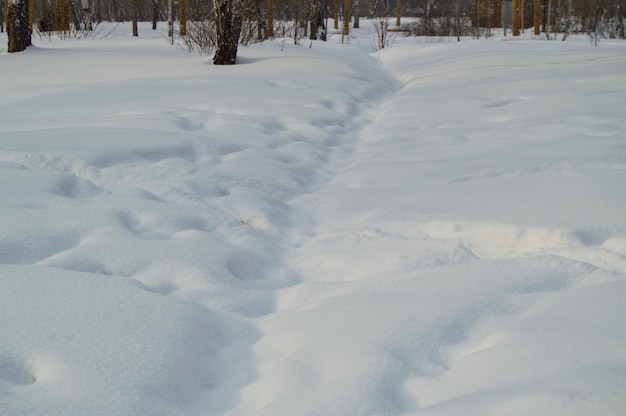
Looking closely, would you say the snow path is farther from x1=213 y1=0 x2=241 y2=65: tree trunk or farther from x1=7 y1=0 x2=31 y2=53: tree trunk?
x1=7 y1=0 x2=31 y2=53: tree trunk

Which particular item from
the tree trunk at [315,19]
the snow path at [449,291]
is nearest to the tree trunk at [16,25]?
the snow path at [449,291]

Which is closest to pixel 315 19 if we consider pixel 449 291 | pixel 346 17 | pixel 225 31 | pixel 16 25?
pixel 346 17

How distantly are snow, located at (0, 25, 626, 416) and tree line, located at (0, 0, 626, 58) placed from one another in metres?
4.21

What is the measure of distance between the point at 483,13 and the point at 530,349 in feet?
98.7

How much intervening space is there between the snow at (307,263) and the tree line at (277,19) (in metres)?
4.21

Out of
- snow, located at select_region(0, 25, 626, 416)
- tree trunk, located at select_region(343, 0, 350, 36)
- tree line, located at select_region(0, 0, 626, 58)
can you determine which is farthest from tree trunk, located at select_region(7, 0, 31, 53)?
tree trunk, located at select_region(343, 0, 350, 36)

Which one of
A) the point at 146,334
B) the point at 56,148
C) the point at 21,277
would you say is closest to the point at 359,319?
the point at 146,334

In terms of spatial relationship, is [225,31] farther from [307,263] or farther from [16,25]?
[307,263]

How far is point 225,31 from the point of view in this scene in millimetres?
7430

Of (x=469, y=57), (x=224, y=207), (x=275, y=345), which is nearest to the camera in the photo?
(x=275, y=345)

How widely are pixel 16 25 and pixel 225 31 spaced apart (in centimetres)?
305

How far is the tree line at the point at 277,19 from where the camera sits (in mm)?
8445

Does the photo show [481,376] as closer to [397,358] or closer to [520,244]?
[397,358]

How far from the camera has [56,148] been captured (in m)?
3.20
